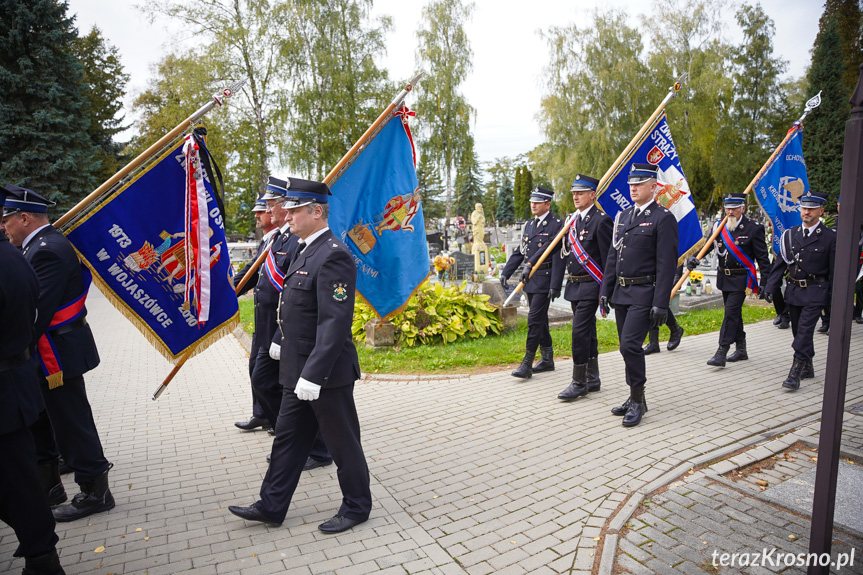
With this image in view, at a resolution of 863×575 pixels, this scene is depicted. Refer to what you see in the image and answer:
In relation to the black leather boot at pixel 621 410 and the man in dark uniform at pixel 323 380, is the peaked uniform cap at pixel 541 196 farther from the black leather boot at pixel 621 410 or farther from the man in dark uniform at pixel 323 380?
the man in dark uniform at pixel 323 380

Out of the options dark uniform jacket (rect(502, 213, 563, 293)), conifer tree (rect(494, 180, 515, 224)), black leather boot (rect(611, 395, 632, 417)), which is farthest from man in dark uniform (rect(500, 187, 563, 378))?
conifer tree (rect(494, 180, 515, 224))

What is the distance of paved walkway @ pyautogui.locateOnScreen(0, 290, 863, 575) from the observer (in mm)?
3311

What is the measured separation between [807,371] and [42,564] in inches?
294

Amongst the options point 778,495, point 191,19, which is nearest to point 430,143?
point 191,19

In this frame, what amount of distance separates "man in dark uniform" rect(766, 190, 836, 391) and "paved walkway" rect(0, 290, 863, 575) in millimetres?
424

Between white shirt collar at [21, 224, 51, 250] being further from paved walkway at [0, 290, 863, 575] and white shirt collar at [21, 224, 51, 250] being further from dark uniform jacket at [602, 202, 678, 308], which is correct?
dark uniform jacket at [602, 202, 678, 308]

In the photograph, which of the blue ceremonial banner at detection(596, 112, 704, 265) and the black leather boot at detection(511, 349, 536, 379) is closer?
the blue ceremonial banner at detection(596, 112, 704, 265)

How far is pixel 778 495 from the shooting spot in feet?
12.7

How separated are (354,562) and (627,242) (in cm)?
388

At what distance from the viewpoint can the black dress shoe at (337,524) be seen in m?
3.56

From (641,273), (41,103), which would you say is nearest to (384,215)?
(641,273)

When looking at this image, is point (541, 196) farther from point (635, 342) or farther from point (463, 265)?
point (463, 265)

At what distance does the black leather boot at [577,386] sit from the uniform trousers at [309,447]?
9.98 feet

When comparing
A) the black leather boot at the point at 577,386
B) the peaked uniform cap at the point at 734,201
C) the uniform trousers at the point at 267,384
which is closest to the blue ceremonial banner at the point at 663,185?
the peaked uniform cap at the point at 734,201
